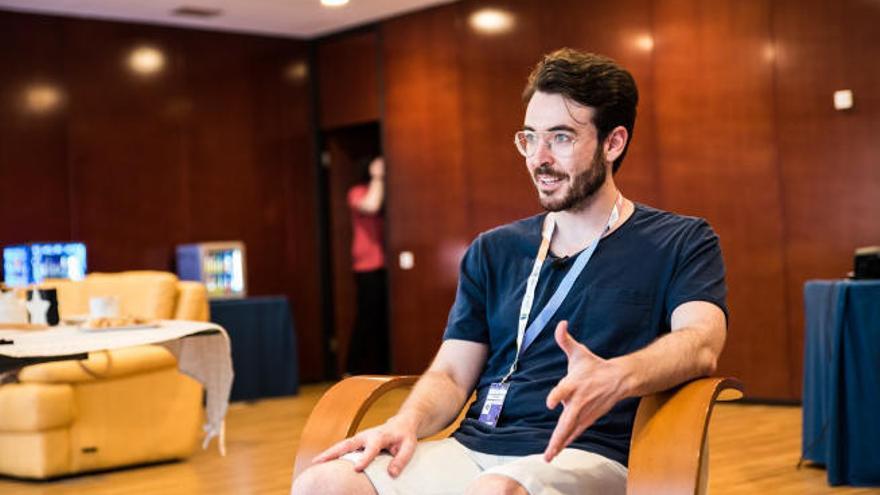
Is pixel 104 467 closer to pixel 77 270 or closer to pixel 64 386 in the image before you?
pixel 64 386

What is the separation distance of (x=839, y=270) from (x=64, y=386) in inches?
164

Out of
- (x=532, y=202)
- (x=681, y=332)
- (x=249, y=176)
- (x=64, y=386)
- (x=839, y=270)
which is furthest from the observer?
(x=249, y=176)

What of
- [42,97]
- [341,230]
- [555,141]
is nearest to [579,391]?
[555,141]

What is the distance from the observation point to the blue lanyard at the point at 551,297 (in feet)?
7.57

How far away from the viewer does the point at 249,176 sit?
9.66 meters

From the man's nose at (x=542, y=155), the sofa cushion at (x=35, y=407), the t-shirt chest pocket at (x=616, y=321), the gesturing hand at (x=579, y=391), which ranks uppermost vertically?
the man's nose at (x=542, y=155)

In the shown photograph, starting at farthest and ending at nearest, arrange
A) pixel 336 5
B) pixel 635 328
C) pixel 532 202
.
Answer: pixel 336 5
pixel 532 202
pixel 635 328

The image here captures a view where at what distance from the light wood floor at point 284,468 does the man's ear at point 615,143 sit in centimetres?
258

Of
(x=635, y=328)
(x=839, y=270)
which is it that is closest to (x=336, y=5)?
(x=839, y=270)

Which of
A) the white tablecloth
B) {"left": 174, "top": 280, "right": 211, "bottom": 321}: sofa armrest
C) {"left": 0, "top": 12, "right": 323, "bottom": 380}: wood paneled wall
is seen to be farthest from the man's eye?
{"left": 0, "top": 12, "right": 323, "bottom": 380}: wood paneled wall

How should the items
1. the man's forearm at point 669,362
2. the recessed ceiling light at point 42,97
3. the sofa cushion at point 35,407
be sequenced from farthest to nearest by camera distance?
1. the recessed ceiling light at point 42,97
2. the sofa cushion at point 35,407
3. the man's forearm at point 669,362

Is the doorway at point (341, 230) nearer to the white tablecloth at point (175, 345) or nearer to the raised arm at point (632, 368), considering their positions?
the white tablecloth at point (175, 345)

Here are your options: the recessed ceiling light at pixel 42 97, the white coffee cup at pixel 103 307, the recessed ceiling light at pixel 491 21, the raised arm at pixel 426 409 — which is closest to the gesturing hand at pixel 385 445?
the raised arm at pixel 426 409

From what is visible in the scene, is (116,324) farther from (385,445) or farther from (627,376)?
(627,376)
